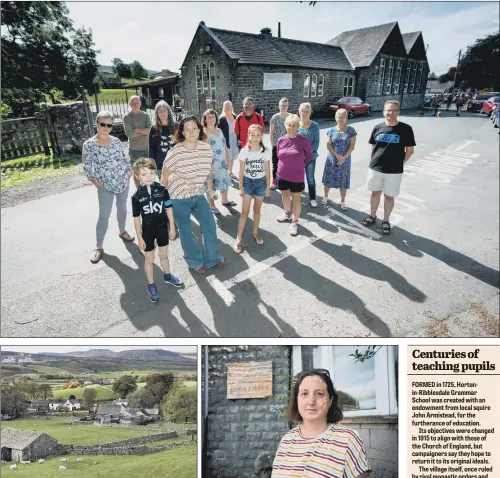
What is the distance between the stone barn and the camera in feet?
5.92

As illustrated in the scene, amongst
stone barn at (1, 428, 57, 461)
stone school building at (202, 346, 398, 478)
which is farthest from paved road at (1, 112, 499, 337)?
stone barn at (1, 428, 57, 461)

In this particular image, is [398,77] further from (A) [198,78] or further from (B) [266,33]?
(A) [198,78]

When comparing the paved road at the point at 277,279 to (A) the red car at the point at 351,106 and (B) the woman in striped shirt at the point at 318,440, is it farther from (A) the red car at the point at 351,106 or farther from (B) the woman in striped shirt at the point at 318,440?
(B) the woman in striped shirt at the point at 318,440

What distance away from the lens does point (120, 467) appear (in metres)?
1.80

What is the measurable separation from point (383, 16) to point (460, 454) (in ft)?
A: 9.50

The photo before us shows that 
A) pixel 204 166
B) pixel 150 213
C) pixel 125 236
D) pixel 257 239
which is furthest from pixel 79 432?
pixel 257 239

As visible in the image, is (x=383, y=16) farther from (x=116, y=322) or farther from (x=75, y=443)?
(x=75, y=443)

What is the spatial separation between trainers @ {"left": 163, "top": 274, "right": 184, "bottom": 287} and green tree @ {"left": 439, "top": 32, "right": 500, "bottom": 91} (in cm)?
301

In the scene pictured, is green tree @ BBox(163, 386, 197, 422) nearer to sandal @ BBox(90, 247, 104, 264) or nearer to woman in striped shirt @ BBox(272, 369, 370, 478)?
woman in striped shirt @ BBox(272, 369, 370, 478)

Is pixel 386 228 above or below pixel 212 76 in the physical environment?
below

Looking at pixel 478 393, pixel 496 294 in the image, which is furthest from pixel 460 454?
pixel 496 294

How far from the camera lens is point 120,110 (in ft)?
7.74

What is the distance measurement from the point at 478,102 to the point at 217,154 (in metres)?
2.89

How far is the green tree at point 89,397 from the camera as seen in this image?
186cm
